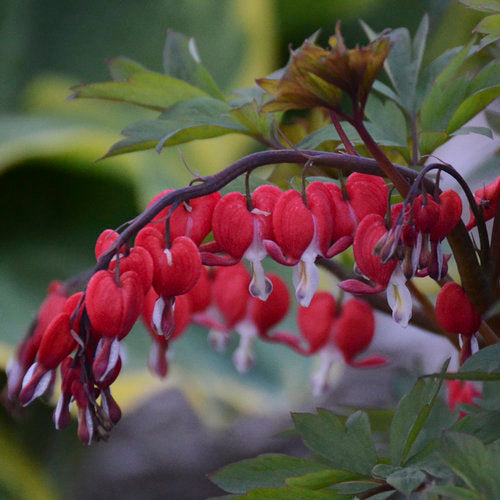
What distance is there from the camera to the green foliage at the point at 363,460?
1.48ft

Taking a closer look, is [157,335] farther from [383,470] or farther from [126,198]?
[126,198]

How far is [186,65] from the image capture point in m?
0.68

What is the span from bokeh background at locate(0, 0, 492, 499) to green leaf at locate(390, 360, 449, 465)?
128cm

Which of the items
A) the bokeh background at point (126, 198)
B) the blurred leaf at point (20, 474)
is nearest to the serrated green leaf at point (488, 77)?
the bokeh background at point (126, 198)

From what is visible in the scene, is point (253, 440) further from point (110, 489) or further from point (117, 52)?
point (117, 52)

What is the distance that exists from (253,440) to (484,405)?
1.67m

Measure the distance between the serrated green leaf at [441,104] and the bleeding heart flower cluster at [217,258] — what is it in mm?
88

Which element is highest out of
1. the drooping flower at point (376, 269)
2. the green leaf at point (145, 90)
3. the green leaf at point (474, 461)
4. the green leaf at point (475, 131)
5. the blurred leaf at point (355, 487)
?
the green leaf at point (145, 90)

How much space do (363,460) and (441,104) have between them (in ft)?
0.99

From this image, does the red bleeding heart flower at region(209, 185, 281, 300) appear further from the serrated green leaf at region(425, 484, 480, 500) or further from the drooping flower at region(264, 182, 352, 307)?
the serrated green leaf at region(425, 484, 480, 500)

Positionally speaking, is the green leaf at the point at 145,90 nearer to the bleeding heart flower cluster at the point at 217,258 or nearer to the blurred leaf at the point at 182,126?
the blurred leaf at the point at 182,126

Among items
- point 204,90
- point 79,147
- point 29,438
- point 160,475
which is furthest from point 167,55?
point 160,475

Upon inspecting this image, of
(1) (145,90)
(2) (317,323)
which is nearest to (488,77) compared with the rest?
(1) (145,90)

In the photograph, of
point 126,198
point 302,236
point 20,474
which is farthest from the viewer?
point 126,198
